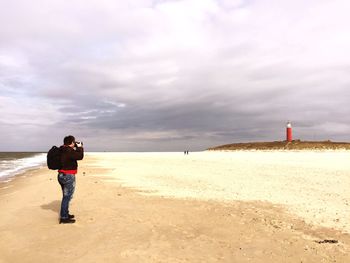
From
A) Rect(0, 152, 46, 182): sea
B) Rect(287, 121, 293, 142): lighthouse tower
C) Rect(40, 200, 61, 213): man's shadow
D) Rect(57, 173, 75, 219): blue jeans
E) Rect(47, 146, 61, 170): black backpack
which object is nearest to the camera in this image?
Rect(47, 146, 61, 170): black backpack

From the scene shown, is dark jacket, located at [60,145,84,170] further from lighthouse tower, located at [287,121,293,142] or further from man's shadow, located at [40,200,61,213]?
lighthouse tower, located at [287,121,293,142]

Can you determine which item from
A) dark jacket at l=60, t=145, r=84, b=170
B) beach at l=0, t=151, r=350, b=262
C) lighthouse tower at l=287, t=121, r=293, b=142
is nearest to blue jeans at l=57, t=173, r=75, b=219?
dark jacket at l=60, t=145, r=84, b=170

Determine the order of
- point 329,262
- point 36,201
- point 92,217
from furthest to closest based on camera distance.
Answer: point 36,201
point 92,217
point 329,262

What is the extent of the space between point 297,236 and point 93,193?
10510mm

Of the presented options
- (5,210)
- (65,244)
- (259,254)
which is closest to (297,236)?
(259,254)

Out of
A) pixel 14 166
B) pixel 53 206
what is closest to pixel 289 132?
pixel 14 166

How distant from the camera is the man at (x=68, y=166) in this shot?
1055 cm

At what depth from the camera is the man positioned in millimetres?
10555

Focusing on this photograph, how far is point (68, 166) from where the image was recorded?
10609mm

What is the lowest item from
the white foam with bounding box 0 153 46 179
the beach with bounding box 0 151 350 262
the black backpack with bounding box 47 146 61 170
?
the white foam with bounding box 0 153 46 179

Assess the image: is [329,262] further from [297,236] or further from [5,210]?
[5,210]

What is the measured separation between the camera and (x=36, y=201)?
49.2ft

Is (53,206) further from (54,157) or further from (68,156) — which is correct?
(68,156)

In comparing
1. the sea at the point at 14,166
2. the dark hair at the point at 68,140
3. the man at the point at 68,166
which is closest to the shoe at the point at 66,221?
the man at the point at 68,166
